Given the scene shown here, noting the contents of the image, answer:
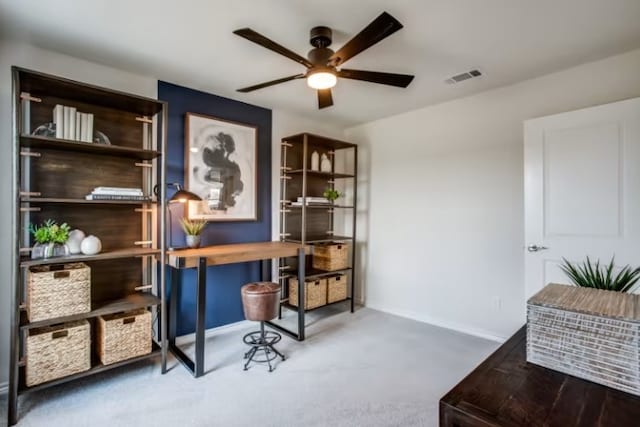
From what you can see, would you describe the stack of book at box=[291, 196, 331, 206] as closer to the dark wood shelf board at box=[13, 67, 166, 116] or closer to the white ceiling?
the white ceiling

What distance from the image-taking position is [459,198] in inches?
135

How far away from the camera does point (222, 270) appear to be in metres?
3.35

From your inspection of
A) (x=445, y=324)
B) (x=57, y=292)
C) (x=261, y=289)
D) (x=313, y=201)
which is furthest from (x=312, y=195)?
(x=57, y=292)

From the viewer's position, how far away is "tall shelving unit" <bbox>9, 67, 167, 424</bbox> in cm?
199

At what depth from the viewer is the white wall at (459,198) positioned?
285cm

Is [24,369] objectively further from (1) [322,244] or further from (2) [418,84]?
(2) [418,84]

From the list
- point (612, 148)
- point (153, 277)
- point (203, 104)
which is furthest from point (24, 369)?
point (612, 148)

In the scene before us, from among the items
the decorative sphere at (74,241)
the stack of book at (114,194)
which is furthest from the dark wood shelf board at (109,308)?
the stack of book at (114,194)

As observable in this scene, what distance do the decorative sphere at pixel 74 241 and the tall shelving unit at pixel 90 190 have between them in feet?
0.33

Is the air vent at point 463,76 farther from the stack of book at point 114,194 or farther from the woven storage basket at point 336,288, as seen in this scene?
the stack of book at point 114,194

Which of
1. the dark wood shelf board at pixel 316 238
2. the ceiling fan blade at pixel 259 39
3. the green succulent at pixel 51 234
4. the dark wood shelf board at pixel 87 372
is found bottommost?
the dark wood shelf board at pixel 87 372

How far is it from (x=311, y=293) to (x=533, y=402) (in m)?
2.83

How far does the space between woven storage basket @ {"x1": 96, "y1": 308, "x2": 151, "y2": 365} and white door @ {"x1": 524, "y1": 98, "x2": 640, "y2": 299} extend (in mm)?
3033

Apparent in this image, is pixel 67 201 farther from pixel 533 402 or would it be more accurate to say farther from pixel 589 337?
pixel 589 337
